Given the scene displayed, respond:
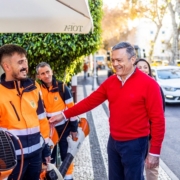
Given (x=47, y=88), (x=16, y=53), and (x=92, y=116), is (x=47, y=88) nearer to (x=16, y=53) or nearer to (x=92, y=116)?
(x=16, y=53)

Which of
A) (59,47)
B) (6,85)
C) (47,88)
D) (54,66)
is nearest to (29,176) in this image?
(6,85)

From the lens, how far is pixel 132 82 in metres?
2.90

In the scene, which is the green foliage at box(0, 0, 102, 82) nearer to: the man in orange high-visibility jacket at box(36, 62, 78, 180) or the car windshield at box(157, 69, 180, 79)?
the man in orange high-visibility jacket at box(36, 62, 78, 180)

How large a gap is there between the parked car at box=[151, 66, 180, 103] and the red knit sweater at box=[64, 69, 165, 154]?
9273mm

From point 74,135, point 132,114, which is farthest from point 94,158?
point 132,114

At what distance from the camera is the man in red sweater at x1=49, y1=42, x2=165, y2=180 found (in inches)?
110

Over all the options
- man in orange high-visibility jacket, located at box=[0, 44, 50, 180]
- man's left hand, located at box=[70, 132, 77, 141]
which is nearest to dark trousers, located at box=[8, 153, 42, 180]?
man in orange high-visibility jacket, located at box=[0, 44, 50, 180]

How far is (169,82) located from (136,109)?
9885 millimetres

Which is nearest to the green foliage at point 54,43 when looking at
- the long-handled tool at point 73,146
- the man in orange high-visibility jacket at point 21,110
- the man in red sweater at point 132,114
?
the long-handled tool at point 73,146

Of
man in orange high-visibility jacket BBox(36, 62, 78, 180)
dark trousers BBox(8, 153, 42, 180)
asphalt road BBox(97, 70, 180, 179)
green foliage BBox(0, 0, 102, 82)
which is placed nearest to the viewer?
dark trousers BBox(8, 153, 42, 180)

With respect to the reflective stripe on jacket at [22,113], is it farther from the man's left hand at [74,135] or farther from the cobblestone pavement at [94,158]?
the cobblestone pavement at [94,158]

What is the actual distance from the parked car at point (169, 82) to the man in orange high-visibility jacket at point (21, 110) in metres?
9.73

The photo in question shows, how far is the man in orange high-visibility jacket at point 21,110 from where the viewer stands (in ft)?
8.44

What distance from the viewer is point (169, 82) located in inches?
486
